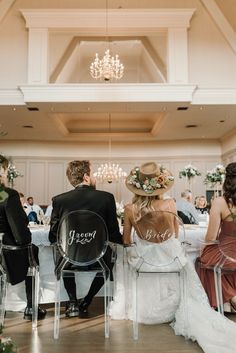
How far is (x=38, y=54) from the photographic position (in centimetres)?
834

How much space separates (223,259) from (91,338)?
4.02ft

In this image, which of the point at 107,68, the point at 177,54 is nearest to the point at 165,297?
the point at 107,68

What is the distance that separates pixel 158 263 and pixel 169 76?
6.30 m

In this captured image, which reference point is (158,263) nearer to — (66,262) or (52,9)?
(66,262)

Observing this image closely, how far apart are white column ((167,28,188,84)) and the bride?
223 inches

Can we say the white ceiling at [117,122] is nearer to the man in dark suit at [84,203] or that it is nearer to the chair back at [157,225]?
the man in dark suit at [84,203]

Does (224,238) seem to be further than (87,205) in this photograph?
No

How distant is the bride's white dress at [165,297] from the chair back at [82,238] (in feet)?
1.25

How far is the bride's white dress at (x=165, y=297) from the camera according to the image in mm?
2686

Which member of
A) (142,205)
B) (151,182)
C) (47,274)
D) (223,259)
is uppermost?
(151,182)

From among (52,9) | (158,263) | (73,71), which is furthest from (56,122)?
(158,263)

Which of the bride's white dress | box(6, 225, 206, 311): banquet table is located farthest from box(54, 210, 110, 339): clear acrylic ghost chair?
box(6, 225, 206, 311): banquet table

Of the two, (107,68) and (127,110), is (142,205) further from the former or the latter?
(127,110)

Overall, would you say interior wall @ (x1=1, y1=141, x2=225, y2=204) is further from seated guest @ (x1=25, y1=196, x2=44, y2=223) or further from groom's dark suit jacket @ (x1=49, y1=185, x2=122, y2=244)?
groom's dark suit jacket @ (x1=49, y1=185, x2=122, y2=244)
